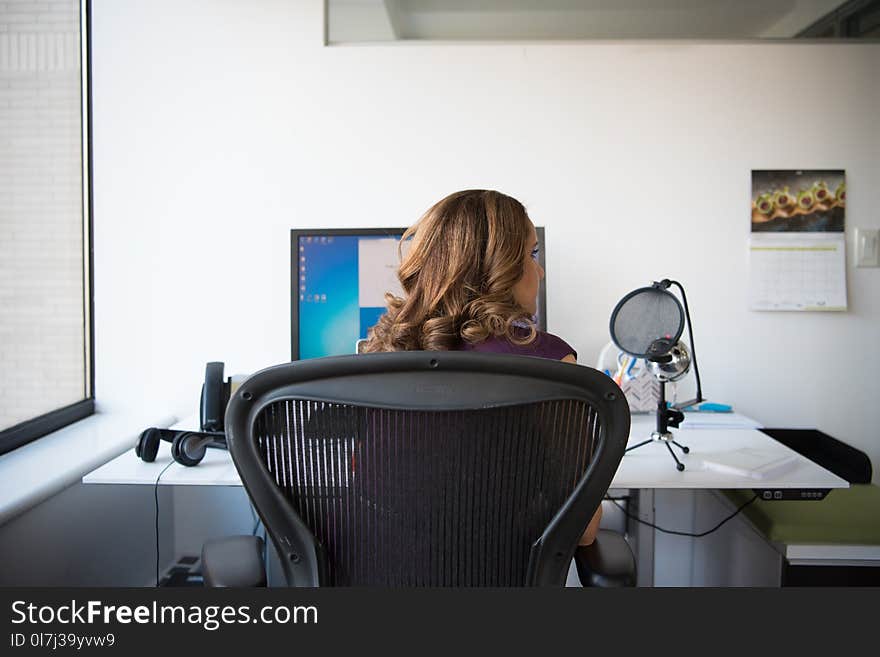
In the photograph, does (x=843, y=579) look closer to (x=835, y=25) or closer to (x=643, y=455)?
(x=643, y=455)

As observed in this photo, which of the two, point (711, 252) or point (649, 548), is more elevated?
point (711, 252)

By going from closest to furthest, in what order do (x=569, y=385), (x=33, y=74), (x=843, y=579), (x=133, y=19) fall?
(x=569, y=385), (x=843, y=579), (x=33, y=74), (x=133, y=19)

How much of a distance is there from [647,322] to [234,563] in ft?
3.29

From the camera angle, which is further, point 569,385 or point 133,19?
point 133,19

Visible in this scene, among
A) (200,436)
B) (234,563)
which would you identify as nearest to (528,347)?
(234,563)

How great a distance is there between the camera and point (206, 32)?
1820 mm

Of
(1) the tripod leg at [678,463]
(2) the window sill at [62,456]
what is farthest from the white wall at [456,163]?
(1) the tripod leg at [678,463]

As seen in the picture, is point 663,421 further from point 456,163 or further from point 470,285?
point 456,163

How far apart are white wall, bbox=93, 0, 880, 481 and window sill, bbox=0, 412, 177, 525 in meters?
0.17

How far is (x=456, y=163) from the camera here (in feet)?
6.03

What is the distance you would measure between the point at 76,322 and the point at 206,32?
3.22ft

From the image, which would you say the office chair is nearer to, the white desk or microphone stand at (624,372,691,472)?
the white desk

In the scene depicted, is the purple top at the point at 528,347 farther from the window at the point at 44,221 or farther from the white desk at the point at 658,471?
the window at the point at 44,221

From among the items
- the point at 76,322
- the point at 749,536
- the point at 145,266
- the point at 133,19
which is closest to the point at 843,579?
the point at 749,536
